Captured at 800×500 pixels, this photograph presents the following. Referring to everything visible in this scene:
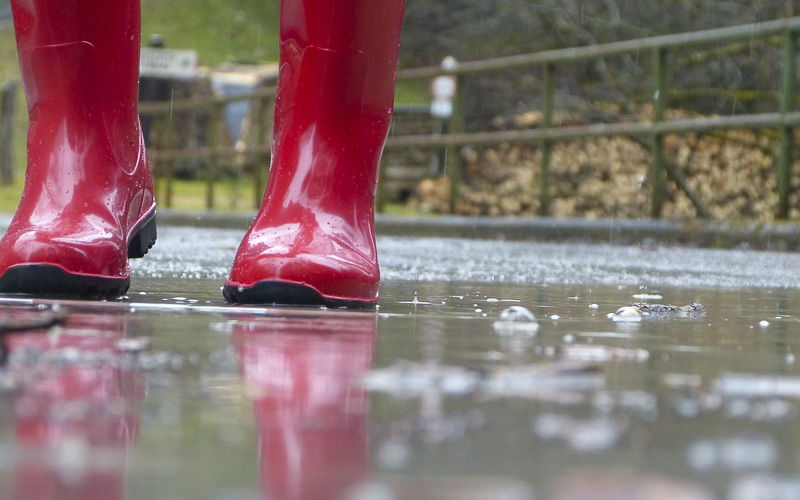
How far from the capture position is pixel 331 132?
176cm

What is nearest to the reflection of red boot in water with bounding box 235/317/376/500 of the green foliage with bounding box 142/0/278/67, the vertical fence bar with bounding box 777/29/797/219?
the vertical fence bar with bounding box 777/29/797/219

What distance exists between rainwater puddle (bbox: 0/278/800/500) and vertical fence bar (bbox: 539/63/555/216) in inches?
192

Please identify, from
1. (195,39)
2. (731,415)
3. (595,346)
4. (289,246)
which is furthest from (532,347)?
(195,39)

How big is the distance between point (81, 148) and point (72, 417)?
3.53ft

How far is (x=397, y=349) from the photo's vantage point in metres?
1.09

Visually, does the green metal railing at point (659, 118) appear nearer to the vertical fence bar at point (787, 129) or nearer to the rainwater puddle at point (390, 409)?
the vertical fence bar at point (787, 129)

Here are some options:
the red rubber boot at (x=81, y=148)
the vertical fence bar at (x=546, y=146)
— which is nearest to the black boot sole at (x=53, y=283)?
the red rubber boot at (x=81, y=148)

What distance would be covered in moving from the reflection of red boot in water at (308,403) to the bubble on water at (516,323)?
0.46ft

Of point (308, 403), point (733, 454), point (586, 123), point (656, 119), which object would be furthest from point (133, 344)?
point (586, 123)

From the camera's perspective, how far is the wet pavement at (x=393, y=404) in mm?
582

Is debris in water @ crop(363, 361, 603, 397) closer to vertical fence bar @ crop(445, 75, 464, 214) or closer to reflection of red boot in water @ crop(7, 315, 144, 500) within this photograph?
reflection of red boot in water @ crop(7, 315, 144, 500)

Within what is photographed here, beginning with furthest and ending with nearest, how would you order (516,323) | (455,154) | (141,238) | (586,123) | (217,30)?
(217,30) → (586,123) → (455,154) → (141,238) → (516,323)

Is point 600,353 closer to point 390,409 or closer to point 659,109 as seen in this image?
point 390,409

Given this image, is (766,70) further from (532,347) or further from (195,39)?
(195,39)
